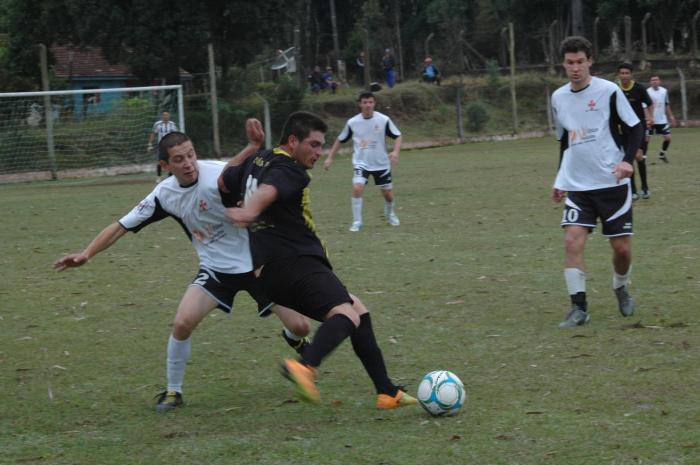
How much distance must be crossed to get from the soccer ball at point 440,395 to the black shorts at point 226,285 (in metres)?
1.10

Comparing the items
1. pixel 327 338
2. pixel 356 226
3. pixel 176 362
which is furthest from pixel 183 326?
pixel 356 226

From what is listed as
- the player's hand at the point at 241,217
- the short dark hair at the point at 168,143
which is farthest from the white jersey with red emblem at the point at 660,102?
the player's hand at the point at 241,217

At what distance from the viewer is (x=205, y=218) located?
5.95 m

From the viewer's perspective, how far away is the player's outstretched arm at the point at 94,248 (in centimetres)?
588

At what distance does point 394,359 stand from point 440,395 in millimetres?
1529

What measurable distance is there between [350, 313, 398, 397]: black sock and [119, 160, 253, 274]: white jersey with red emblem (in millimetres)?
827

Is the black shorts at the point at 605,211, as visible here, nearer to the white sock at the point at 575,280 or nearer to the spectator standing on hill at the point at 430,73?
the white sock at the point at 575,280

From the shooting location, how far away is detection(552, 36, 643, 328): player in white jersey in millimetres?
7484

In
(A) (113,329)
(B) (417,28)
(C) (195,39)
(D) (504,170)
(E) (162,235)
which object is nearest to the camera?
(A) (113,329)

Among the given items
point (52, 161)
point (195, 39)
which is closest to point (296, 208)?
point (52, 161)

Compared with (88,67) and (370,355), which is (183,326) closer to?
(370,355)

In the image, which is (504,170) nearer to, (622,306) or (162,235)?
(162,235)

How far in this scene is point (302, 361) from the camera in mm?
5160

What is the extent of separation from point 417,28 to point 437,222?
44510 mm
